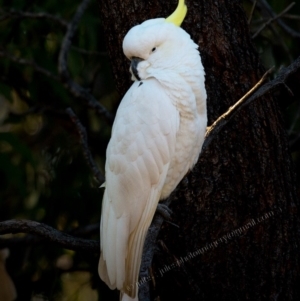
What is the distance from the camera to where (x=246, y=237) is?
2.62 m

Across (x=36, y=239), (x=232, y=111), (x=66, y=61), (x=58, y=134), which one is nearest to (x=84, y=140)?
(x=66, y=61)

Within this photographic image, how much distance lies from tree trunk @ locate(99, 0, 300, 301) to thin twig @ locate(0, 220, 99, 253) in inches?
15.2

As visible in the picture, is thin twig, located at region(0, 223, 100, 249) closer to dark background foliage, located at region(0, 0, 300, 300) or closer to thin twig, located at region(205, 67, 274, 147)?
dark background foliage, located at region(0, 0, 300, 300)

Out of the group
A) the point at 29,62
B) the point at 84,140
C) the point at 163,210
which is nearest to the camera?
the point at 163,210

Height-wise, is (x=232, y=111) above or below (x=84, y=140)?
above

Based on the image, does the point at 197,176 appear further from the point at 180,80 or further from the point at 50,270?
the point at 50,270

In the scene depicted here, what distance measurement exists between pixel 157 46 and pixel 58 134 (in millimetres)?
1667

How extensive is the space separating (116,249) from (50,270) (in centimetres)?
140

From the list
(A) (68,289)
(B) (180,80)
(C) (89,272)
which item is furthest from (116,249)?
(A) (68,289)

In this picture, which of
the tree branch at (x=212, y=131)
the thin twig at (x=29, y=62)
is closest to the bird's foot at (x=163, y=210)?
the tree branch at (x=212, y=131)

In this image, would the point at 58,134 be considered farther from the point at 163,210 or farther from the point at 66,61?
the point at 163,210

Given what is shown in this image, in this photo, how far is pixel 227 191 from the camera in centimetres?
260

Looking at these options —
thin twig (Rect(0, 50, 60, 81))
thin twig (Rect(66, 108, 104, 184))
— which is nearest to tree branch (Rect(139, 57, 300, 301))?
thin twig (Rect(66, 108, 104, 184))

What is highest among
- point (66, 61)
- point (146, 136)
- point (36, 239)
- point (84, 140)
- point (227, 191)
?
point (66, 61)
